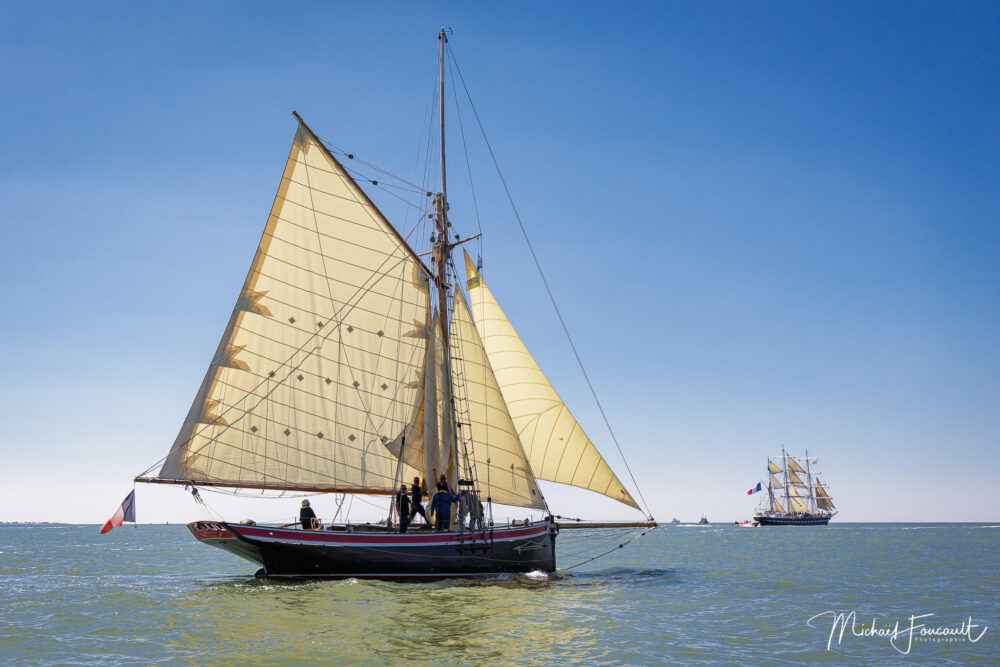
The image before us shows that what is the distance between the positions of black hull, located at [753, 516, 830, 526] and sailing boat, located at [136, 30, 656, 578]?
149506 millimetres

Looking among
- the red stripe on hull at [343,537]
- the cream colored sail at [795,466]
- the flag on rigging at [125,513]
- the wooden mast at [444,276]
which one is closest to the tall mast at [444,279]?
the wooden mast at [444,276]

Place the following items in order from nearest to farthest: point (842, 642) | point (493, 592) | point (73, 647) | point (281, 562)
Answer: point (73, 647)
point (842, 642)
point (493, 592)
point (281, 562)

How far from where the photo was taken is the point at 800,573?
34406mm

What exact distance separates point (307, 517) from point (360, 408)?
411cm

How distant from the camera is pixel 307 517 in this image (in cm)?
2533

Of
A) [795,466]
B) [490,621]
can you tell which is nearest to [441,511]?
[490,621]

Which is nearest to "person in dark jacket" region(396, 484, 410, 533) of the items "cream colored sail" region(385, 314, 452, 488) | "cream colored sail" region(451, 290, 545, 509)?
"cream colored sail" region(385, 314, 452, 488)

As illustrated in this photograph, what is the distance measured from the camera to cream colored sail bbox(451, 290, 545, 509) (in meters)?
27.6

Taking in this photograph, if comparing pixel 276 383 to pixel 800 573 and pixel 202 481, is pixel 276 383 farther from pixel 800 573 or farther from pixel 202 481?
pixel 800 573

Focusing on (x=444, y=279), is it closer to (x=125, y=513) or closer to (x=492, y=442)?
(x=492, y=442)

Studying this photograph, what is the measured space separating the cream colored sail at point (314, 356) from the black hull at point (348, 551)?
1820 mm

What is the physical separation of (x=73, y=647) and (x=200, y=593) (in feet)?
29.3

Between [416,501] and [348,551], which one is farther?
[416,501]

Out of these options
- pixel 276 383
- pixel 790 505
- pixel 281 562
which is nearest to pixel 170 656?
pixel 281 562
